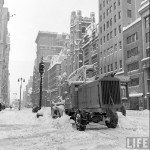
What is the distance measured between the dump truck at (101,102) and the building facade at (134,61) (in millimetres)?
33749

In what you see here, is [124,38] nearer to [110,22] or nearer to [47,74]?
[110,22]

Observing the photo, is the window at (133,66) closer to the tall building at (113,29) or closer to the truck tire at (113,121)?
the tall building at (113,29)

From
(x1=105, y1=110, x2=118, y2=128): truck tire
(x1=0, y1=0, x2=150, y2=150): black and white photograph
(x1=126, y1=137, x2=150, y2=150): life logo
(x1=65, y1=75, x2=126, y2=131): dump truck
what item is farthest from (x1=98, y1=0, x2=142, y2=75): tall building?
(x1=126, y1=137, x2=150, y2=150): life logo

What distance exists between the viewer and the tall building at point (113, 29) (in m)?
59.0

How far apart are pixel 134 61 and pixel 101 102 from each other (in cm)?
3918

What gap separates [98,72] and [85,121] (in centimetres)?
5375

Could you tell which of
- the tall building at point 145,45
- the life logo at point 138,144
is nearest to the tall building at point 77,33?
the tall building at point 145,45

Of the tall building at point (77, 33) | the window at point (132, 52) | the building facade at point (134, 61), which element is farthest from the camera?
the tall building at point (77, 33)

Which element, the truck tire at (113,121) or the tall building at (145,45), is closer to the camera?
the truck tire at (113,121)

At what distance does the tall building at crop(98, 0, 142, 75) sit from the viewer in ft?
193

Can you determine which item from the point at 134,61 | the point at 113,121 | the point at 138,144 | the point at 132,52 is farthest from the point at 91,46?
the point at 138,144

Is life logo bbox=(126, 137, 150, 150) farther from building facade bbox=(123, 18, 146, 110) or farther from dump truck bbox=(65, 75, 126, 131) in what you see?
building facade bbox=(123, 18, 146, 110)

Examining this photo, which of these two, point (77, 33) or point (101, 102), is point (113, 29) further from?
point (101, 102)

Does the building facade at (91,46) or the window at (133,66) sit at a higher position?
the building facade at (91,46)
